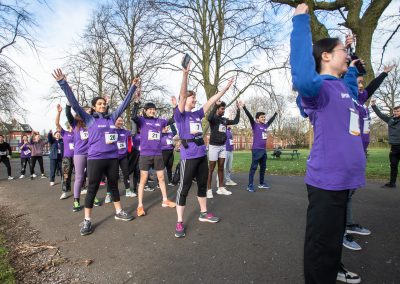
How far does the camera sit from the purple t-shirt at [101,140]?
470 cm

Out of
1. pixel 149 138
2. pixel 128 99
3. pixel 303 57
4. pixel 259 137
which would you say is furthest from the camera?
pixel 259 137

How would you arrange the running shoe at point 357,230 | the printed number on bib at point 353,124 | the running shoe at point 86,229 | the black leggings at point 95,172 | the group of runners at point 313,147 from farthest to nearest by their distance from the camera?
the black leggings at point 95,172 → the running shoe at point 86,229 → the running shoe at point 357,230 → the printed number on bib at point 353,124 → the group of runners at point 313,147

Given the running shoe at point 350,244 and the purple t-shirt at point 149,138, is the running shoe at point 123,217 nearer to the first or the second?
the purple t-shirt at point 149,138

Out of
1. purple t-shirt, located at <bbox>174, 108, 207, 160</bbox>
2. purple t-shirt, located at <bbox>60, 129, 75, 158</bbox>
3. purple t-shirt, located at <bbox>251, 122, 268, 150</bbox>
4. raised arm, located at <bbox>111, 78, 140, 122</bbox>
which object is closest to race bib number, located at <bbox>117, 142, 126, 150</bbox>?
purple t-shirt, located at <bbox>60, 129, 75, 158</bbox>

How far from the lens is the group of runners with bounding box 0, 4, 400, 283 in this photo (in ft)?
6.53

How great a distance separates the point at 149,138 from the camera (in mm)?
6262

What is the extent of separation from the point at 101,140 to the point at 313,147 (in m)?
3.64

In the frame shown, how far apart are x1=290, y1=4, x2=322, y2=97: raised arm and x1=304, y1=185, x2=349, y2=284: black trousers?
783mm

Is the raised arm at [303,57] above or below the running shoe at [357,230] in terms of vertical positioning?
above

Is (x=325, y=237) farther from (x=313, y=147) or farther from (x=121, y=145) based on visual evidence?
(x=121, y=145)

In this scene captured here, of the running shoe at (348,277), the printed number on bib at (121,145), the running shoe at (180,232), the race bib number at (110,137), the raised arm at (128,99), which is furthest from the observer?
the printed number on bib at (121,145)

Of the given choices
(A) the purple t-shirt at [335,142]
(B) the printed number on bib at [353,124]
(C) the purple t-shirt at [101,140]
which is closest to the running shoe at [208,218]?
(C) the purple t-shirt at [101,140]

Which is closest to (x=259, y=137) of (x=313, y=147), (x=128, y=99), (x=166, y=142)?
(x=166, y=142)

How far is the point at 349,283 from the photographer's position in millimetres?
2740
